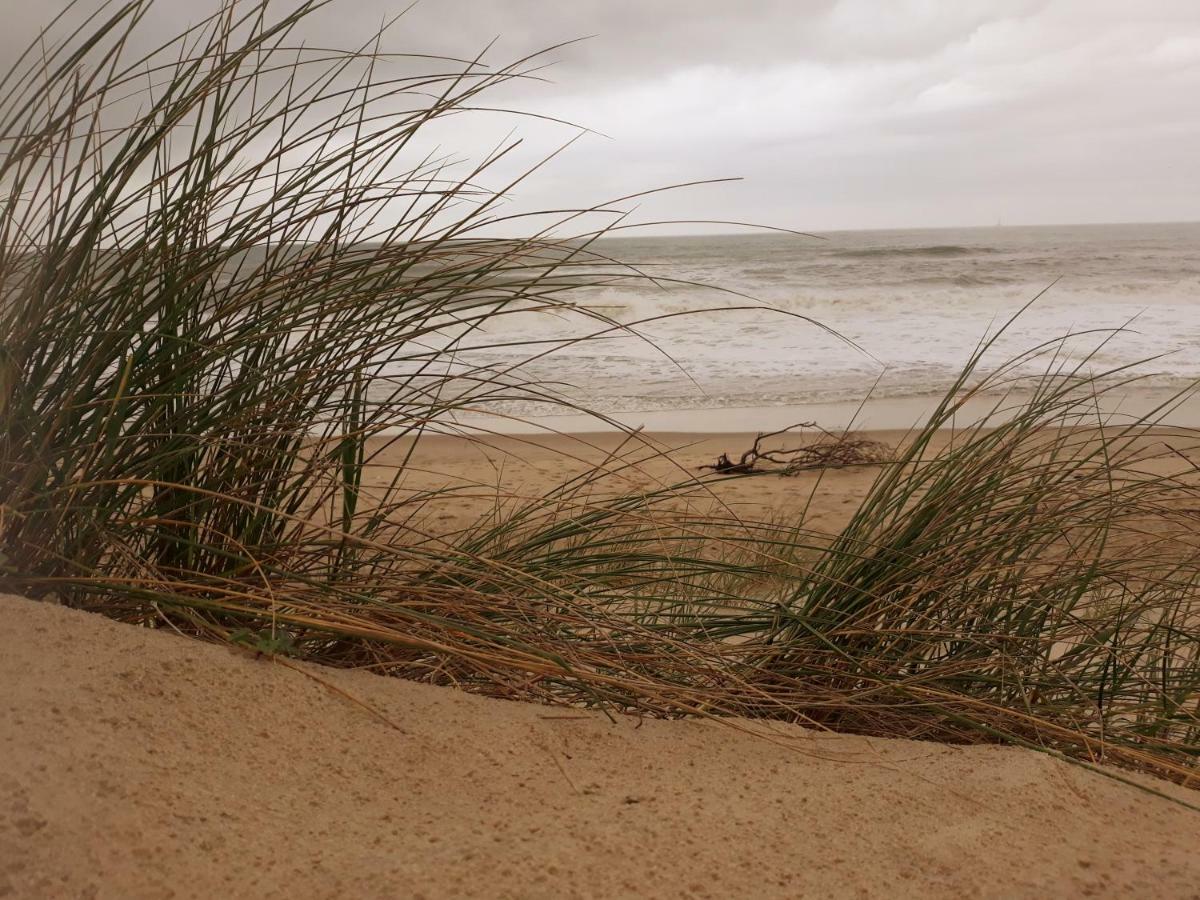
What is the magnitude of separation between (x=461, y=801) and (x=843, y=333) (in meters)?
14.7

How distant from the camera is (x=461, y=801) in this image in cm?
115

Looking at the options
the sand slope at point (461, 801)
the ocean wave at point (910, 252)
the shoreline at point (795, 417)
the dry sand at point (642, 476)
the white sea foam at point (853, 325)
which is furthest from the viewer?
the ocean wave at point (910, 252)

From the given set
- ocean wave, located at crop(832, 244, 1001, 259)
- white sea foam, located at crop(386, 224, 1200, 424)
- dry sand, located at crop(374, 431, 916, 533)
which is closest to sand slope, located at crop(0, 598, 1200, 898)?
white sea foam, located at crop(386, 224, 1200, 424)

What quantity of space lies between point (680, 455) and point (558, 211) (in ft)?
18.4

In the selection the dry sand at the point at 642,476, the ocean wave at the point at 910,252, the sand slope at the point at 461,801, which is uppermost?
the ocean wave at the point at 910,252

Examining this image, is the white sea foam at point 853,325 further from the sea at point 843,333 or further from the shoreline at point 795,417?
the shoreline at point 795,417

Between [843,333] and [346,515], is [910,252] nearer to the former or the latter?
[843,333]

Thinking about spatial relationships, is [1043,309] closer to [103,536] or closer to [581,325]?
[581,325]

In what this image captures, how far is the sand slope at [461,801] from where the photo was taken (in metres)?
0.95

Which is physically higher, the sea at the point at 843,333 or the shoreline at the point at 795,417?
the sea at the point at 843,333

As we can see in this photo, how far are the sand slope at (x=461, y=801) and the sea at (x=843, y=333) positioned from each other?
541mm

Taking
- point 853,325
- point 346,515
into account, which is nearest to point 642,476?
point 346,515

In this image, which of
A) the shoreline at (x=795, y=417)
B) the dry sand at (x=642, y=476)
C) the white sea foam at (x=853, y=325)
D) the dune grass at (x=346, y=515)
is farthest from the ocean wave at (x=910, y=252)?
the dune grass at (x=346, y=515)

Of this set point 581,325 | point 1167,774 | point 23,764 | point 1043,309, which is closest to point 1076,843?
point 1167,774
